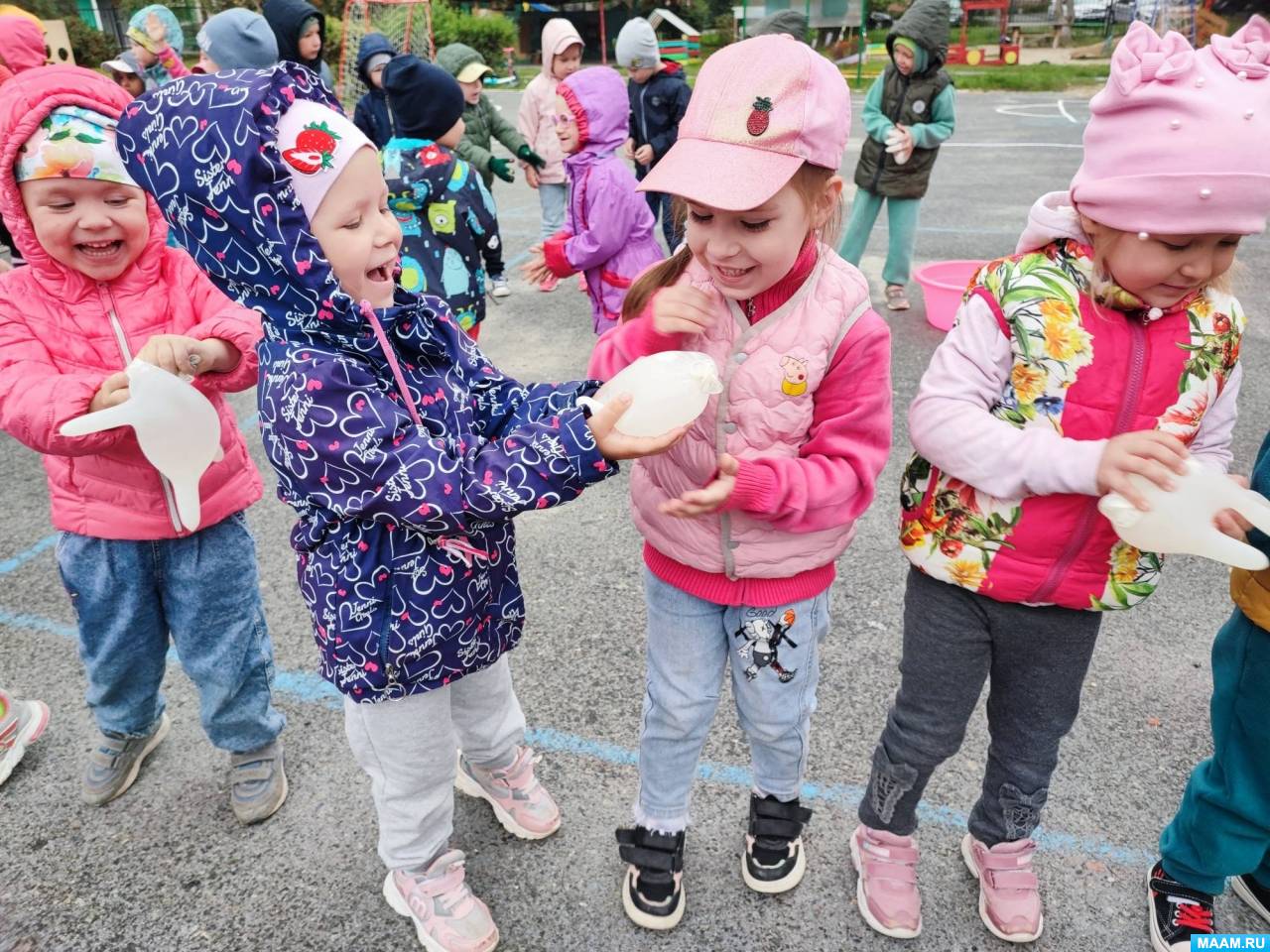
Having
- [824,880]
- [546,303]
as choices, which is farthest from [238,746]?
[546,303]

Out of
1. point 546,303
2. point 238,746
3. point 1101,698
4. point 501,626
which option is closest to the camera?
point 501,626

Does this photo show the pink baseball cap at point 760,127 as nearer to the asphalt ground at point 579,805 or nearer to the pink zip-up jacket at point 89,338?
the asphalt ground at point 579,805

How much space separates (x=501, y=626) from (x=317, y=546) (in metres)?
0.42

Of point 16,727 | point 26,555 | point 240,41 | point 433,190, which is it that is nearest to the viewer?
point 16,727

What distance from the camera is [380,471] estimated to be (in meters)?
1.42

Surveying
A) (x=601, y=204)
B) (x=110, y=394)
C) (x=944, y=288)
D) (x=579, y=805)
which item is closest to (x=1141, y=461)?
(x=579, y=805)

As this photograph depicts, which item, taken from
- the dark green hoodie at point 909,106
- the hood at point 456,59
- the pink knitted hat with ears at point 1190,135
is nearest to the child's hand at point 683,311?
the pink knitted hat with ears at point 1190,135

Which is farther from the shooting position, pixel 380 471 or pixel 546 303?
pixel 546 303

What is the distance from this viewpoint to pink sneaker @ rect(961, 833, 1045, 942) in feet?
6.27

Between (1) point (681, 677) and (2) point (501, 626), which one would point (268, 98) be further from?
(1) point (681, 677)

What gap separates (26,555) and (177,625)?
6.12 ft

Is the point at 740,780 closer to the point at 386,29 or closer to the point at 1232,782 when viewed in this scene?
the point at 1232,782

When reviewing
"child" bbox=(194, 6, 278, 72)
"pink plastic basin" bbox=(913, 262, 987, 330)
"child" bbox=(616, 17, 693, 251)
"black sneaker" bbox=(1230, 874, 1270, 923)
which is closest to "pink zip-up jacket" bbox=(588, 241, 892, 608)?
"black sneaker" bbox=(1230, 874, 1270, 923)

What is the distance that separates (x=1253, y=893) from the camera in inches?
78.3
